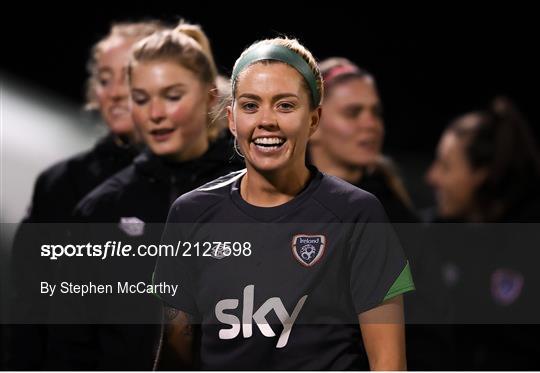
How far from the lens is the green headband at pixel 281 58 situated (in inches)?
52.5

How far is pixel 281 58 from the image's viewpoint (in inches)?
52.4

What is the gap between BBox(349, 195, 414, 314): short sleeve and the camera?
1355mm

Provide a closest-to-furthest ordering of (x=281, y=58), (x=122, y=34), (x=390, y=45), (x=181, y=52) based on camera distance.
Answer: (x=281, y=58)
(x=181, y=52)
(x=122, y=34)
(x=390, y=45)

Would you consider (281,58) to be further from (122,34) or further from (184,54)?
(122,34)

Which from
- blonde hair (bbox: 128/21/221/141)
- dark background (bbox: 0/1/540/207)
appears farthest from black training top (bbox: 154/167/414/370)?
dark background (bbox: 0/1/540/207)

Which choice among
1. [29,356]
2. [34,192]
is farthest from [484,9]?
[29,356]

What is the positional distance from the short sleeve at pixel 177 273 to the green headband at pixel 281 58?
0.91 ft

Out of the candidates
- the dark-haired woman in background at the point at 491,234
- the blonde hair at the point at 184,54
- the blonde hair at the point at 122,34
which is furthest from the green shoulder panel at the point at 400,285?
the dark-haired woman in background at the point at 491,234

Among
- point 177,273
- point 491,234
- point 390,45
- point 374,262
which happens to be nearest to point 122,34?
point 177,273

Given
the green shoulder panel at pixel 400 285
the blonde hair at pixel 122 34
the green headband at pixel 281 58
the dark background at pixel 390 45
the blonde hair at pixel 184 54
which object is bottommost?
the green shoulder panel at pixel 400 285

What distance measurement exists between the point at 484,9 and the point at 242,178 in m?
2.16

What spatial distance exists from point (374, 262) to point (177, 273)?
0.30 metres

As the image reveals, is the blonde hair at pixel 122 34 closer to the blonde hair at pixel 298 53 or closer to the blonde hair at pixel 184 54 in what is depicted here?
the blonde hair at pixel 184 54

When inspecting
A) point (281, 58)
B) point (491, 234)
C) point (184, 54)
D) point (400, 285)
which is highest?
point (491, 234)
